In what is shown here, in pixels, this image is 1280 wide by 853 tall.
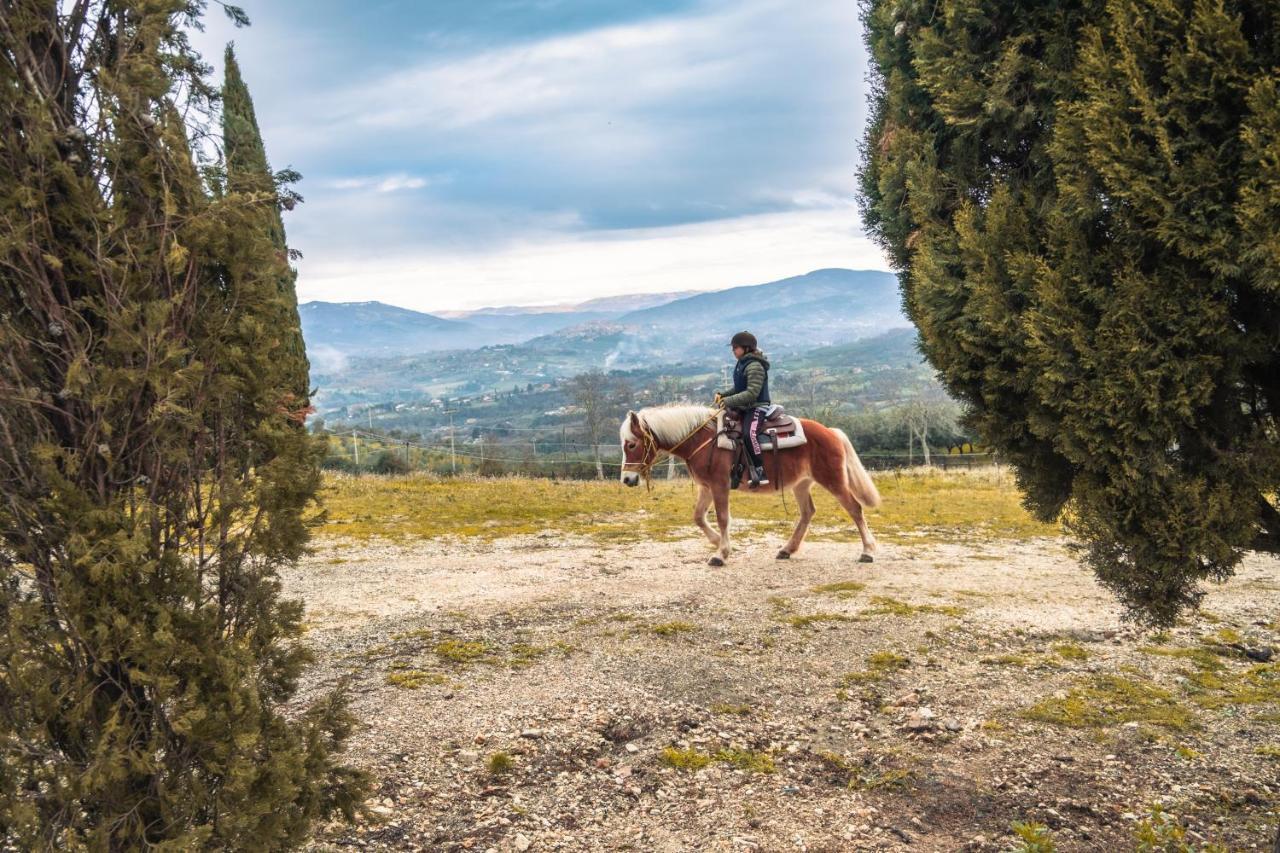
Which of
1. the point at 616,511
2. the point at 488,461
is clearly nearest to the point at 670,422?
the point at 616,511

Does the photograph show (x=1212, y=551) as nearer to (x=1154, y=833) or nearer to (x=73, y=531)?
(x=1154, y=833)

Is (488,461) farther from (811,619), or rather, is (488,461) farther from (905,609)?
(905,609)

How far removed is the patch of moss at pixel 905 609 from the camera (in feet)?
25.3

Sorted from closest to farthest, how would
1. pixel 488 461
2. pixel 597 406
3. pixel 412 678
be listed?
pixel 412 678
pixel 488 461
pixel 597 406

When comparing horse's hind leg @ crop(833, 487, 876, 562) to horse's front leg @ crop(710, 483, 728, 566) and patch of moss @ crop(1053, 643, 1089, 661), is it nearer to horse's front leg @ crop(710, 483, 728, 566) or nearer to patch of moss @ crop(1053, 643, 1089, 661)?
horse's front leg @ crop(710, 483, 728, 566)

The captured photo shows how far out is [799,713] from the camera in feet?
17.5

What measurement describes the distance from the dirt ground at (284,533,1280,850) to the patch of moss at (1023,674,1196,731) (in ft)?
0.07

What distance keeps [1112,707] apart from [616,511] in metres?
11.6

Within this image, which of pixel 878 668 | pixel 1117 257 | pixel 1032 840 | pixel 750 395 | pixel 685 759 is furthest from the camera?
pixel 750 395

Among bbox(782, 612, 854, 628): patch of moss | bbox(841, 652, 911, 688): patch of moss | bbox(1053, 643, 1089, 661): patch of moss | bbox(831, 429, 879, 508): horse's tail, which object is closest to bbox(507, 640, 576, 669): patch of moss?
bbox(782, 612, 854, 628): patch of moss

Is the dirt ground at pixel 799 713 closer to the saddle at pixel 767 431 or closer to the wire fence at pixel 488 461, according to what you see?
the saddle at pixel 767 431

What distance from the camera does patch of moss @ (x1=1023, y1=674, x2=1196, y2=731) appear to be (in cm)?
500

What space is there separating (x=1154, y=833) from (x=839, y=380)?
125 meters

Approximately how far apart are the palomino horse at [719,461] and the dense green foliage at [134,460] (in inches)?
292
